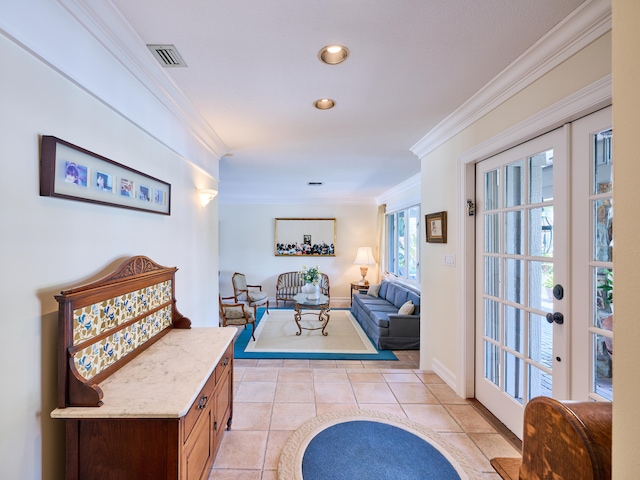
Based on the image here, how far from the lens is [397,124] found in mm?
2541

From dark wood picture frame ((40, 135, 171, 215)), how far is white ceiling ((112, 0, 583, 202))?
681 millimetres

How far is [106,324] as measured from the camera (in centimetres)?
125

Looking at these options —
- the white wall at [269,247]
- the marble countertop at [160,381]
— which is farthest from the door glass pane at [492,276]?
the white wall at [269,247]

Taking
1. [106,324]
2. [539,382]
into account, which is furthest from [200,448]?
[539,382]

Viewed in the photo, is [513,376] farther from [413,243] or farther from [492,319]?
[413,243]

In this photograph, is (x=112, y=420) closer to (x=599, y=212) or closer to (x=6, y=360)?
(x=6, y=360)

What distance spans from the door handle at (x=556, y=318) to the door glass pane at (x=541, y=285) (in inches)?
3.5

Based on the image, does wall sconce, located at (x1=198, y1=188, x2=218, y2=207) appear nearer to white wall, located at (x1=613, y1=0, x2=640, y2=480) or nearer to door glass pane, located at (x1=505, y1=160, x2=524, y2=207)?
door glass pane, located at (x1=505, y1=160, x2=524, y2=207)

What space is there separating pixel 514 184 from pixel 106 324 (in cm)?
253

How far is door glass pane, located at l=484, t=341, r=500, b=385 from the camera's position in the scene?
2143 mm

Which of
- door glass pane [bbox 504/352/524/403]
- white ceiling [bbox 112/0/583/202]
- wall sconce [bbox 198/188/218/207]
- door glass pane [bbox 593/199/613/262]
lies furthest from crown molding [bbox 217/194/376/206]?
door glass pane [bbox 593/199/613/262]

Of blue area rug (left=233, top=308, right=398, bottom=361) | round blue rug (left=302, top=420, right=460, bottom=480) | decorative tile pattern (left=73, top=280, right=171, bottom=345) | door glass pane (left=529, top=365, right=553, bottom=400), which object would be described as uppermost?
decorative tile pattern (left=73, top=280, right=171, bottom=345)

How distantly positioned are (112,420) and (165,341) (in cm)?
66

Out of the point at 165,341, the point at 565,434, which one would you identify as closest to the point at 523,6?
the point at 565,434
